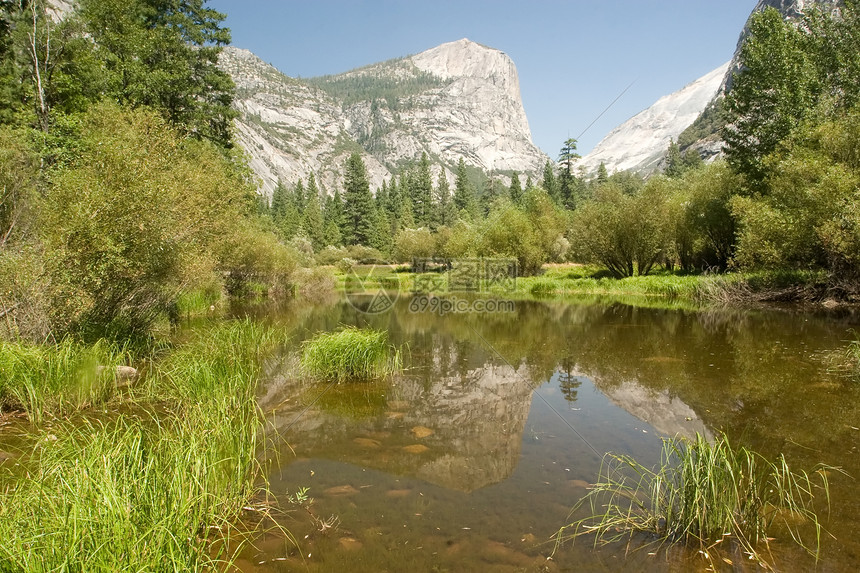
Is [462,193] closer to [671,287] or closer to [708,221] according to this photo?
[708,221]

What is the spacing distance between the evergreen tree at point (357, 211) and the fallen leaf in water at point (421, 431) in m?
75.6

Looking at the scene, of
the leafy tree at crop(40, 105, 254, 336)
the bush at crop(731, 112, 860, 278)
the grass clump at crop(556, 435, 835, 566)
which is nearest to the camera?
the grass clump at crop(556, 435, 835, 566)

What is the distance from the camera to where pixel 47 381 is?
7.08 meters

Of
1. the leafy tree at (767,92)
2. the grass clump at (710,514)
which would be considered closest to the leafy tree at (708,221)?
the leafy tree at (767,92)

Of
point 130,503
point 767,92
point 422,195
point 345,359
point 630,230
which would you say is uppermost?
point 422,195

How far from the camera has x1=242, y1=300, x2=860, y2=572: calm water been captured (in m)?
4.20

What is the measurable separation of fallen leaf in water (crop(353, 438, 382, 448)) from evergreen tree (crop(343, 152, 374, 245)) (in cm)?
7601

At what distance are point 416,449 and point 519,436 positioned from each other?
1695mm

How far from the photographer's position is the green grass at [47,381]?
6898mm

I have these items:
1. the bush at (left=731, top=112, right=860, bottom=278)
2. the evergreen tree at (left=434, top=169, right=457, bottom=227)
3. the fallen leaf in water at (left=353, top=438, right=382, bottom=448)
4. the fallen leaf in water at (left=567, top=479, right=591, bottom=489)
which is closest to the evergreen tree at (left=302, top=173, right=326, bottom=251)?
the evergreen tree at (left=434, top=169, right=457, bottom=227)

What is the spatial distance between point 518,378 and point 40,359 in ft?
29.6

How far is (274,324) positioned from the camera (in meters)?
19.6

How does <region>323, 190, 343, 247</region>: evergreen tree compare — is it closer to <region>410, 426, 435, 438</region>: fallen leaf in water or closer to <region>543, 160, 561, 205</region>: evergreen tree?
<region>543, 160, 561, 205</region>: evergreen tree

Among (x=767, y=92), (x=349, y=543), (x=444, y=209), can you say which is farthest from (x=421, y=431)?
(x=444, y=209)
